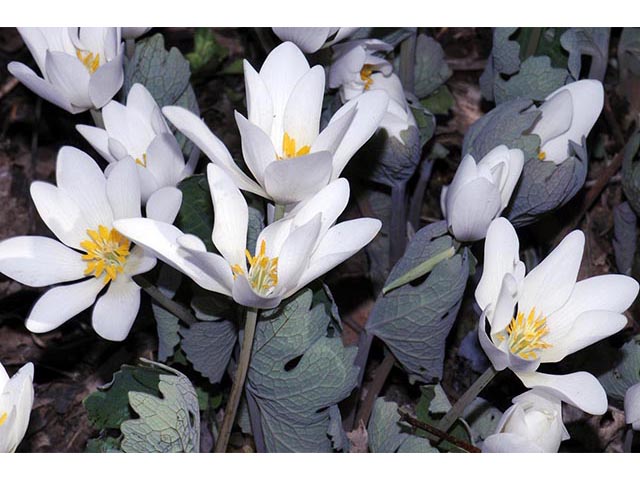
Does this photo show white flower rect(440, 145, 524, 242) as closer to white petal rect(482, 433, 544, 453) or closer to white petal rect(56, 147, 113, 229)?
white petal rect(482, 433, 544, 453)

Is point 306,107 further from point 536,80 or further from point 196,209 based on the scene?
point 536,80

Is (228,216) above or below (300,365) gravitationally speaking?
above

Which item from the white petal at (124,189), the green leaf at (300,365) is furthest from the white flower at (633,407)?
the white petal at (124,189)

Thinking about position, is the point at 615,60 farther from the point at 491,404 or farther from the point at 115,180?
the point at 115,180

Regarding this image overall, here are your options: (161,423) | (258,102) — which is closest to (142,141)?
(258,102)

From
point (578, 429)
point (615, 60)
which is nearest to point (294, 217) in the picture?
point (578, 429)

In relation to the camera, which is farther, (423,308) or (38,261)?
(423,308)
